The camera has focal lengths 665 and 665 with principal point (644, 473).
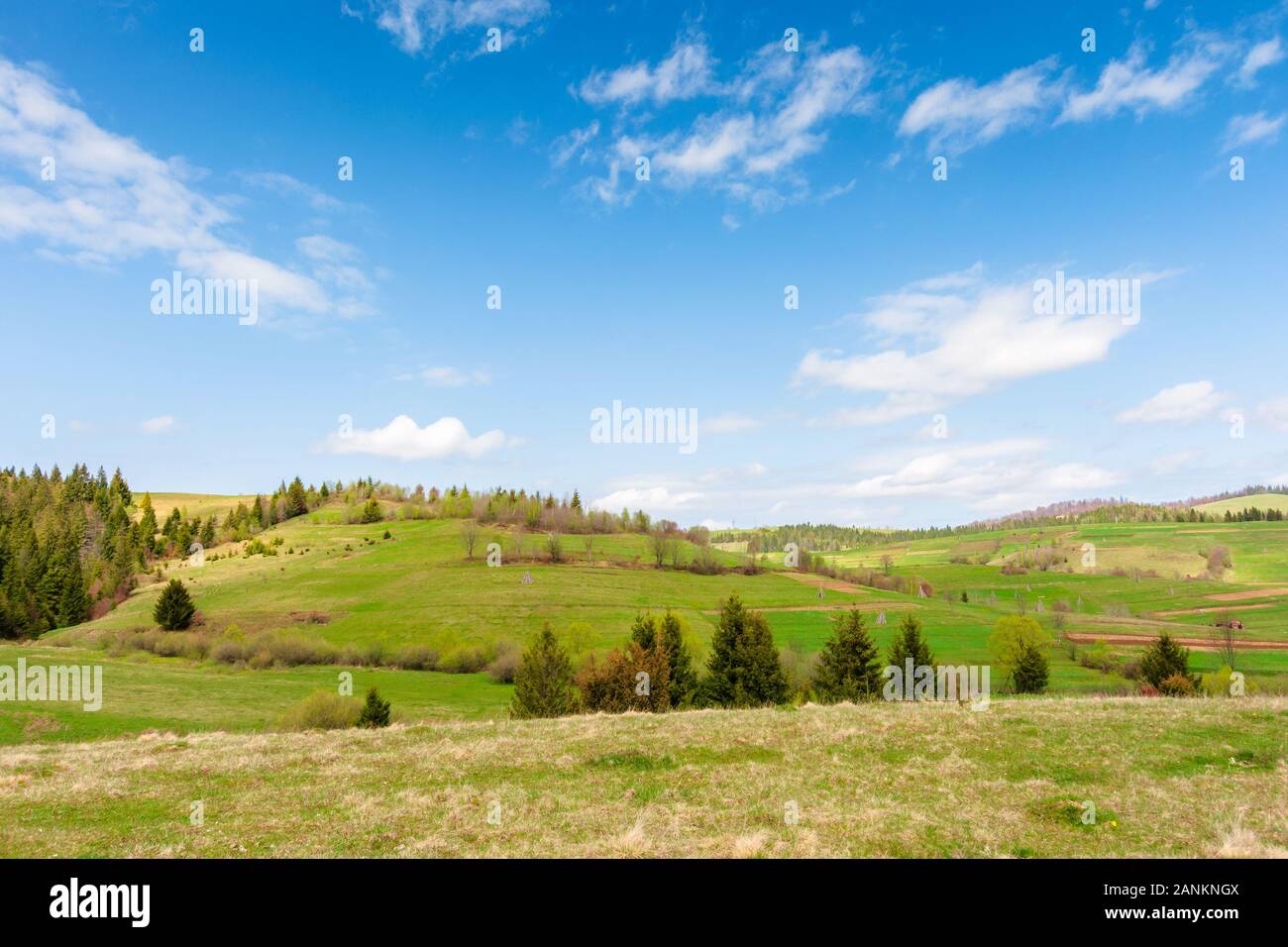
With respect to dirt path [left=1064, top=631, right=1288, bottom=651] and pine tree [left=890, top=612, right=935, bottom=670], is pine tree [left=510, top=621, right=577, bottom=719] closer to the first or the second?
pine tree [left=890, top=612, right=935, bottom=670]

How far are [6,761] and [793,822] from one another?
83.2 feet

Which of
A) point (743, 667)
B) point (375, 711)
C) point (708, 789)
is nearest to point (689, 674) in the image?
point (743, 667)

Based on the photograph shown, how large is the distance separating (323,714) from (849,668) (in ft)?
141

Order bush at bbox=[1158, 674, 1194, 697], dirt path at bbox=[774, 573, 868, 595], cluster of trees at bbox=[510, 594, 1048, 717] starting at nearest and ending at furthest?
bush at bbox=[1158, 674, 1194, 697] < cluster of trees at bbox=[510, 594, 1048, 717] < dirt path at bbox=[774, 573, 868, 595]

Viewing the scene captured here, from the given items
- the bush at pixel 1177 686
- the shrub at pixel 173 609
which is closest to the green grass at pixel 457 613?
the shrub at pixel 173 609

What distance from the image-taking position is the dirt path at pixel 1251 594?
160875mm

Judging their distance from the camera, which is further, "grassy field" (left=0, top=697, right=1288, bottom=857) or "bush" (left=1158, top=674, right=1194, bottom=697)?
"bush" (left=1158, top=674, right=1194, bottom=697)

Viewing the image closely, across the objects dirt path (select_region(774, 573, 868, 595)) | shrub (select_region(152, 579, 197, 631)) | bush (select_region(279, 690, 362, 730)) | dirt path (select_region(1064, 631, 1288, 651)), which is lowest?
dirt path (select_region(1064, 631, 1288, 651))

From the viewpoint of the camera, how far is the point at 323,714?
4238cm

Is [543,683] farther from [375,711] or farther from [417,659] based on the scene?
[417,659]

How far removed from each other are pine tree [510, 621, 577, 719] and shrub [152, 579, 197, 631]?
94.9 m

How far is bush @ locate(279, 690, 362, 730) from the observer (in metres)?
41.7

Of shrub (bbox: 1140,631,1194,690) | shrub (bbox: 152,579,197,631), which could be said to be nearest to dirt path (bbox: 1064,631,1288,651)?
shrub (bbox: 1140,631,1194,690)
